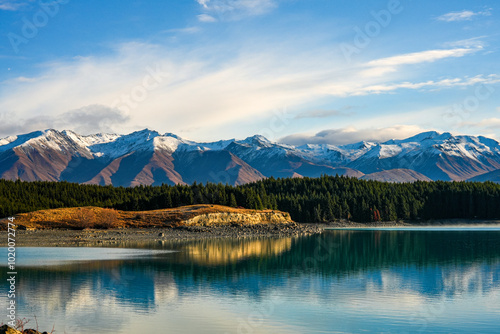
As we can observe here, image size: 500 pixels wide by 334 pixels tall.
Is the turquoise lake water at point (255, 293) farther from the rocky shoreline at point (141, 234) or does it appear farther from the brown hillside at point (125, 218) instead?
the brown hillside at point (125, 218)

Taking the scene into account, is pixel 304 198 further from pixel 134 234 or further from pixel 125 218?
pixel 134 234

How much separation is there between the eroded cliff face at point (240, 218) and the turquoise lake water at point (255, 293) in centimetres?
4684

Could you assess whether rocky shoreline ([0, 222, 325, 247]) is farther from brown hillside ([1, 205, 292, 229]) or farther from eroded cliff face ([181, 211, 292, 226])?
brown hillside ([1, 205, 292, 229])

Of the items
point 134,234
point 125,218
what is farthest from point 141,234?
point 125,218

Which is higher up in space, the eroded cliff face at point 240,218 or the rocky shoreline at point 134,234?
the eroded cliff face at point 240,218

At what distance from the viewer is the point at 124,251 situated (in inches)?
2442

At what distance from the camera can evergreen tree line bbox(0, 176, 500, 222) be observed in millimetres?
120406

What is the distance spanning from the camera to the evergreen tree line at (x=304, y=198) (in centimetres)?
12041

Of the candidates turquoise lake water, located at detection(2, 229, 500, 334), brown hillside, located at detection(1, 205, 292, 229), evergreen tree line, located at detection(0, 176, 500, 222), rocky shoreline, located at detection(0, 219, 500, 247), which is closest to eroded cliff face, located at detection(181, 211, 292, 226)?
brown hillside, located at detection(1, 205, 292, 229)

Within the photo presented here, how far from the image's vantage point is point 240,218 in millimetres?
114938

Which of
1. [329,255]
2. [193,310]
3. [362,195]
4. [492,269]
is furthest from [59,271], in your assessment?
[362,195]

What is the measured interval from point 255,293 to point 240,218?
80500 millimetres

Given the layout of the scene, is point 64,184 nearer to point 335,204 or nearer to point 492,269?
point 335,204

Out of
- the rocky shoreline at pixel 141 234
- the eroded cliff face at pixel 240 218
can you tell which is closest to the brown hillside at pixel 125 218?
the eroded cliff face at pixel 240 218
